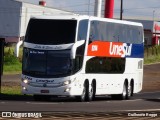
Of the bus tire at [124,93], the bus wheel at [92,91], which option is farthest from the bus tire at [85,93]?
the bus tire at [124,93]

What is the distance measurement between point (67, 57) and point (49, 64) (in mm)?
866

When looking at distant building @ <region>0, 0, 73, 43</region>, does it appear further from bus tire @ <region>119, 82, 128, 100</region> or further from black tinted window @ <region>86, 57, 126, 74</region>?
black tinted window @ <region>86, 57, 126, 74</region>

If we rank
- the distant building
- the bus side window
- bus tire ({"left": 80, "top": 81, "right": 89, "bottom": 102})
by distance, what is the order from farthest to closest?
the distant building < bus tire ({"left": 80, "top": 81, "right": 89, "bottom": 102}) < the bus side window

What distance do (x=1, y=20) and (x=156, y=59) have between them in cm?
2897

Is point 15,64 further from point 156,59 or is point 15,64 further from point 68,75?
point 68,75

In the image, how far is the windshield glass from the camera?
29094 mm

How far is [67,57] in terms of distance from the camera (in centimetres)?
2908

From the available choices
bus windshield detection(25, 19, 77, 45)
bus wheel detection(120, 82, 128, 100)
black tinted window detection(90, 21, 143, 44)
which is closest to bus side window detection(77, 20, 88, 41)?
bus windshield detection(25, 19, 77, 45)

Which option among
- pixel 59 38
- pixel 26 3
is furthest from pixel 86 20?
pixel 26 3

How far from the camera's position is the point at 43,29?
97.9ft

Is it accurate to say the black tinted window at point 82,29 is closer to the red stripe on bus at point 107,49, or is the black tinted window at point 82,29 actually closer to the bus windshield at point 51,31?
the bus windshield at point 51,31

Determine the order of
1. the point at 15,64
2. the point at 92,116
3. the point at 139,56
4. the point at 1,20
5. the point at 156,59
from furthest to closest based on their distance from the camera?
the point at 1,20, the point at 156,59, the point at 15,64, the point at 139,56, the point at 92,116

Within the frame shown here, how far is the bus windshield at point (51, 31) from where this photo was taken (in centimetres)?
2930

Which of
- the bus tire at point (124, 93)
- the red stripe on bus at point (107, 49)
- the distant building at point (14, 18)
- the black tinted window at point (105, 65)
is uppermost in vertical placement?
the distant building at point (14, 18)
